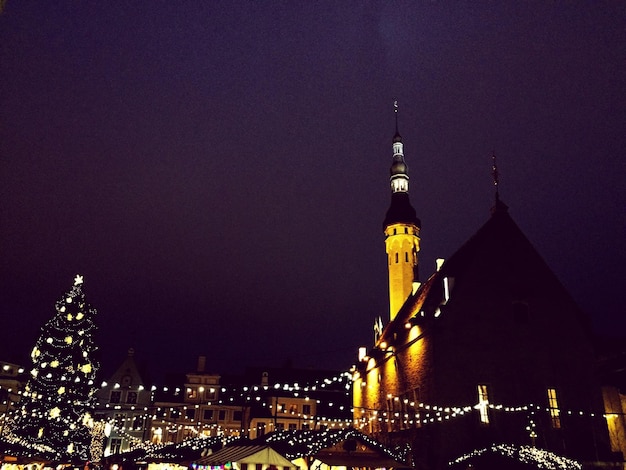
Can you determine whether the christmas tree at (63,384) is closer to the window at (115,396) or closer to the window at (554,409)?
the window at (554,409)

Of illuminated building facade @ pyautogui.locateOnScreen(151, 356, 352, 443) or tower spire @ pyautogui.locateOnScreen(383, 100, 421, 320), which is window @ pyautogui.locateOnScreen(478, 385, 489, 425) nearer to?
tower spire @ pyautogui.locateOnScreen(383, 100, 421, 320)

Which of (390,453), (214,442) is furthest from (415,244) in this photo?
(390,453)

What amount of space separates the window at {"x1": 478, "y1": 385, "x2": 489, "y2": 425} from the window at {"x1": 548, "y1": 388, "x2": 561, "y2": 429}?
9.35ft

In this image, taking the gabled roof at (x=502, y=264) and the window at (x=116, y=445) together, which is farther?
the window at (x=116, y=445)

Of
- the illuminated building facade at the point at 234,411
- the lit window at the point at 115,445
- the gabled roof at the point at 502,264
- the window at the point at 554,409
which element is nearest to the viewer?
the window at the point at 554,409

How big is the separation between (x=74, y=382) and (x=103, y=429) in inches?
601

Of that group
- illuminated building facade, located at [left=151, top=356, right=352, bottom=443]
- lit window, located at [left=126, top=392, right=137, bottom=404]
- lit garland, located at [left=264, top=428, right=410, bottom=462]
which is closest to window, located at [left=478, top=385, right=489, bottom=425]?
lit garland, located at [left=264, top=428, right=410, bottom=462]

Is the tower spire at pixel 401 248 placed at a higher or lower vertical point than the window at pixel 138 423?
higher

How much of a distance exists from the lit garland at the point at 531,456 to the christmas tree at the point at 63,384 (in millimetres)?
21872

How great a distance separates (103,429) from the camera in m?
44.5

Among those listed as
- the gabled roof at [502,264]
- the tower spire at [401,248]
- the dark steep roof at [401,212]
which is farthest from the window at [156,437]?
the gabled roof at [502,264]

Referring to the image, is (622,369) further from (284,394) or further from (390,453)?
(284,394)

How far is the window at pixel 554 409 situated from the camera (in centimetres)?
2452

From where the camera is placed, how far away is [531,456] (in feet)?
70.7
